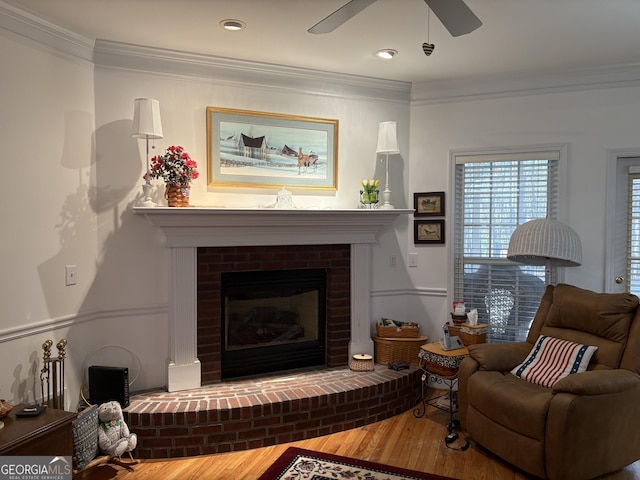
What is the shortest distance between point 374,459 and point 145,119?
263cm

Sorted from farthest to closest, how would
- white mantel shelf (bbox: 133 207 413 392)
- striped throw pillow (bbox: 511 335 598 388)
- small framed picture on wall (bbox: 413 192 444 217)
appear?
small framed picture on wall (bbox: 413 192 444 217) < white mantel shelf (bbox: 133 207 413 392) < striped throw pillow (bbox: 511 335 598 388)

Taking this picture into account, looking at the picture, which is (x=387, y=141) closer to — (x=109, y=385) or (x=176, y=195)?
(x=176, y=195)

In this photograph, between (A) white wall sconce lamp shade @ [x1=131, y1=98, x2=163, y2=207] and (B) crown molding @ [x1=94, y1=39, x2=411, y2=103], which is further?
(B) crown molding @ [x1=94, y1=39, x2=411, y2=103]

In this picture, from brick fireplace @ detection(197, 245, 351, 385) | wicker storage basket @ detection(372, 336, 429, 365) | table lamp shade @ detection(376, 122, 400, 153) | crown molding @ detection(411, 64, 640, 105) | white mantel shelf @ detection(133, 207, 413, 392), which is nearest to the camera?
white mantel shelf @ detection(133, 207, 413, 392)

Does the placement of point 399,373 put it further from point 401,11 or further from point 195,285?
point 401,11

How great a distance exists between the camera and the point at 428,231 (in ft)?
13.9

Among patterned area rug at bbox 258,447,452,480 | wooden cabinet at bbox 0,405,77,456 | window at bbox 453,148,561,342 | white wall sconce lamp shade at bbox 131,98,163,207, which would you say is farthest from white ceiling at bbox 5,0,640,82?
patterned area rug at bbox 258,447,452,480

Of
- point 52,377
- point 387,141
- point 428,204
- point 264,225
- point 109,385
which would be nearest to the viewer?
point 52,377

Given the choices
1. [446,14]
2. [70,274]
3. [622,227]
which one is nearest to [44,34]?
[70,274]

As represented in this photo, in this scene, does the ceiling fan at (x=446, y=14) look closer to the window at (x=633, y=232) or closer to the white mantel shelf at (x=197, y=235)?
the white mantel shelf at (x=197, y=235)

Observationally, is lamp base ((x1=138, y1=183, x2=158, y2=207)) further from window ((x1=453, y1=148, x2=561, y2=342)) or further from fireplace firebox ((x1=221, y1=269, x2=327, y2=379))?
window ((x1=453, y1=148, x2=561, y2=342))

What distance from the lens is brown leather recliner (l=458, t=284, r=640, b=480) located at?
2.62 m

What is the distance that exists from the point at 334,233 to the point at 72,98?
207cm

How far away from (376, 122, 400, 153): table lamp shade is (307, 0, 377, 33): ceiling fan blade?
1.73 m
